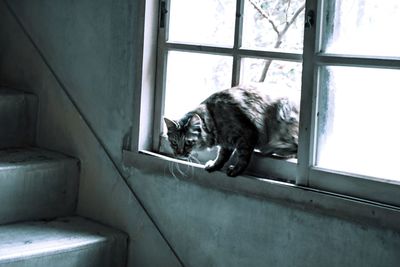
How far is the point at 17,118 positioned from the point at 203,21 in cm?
116

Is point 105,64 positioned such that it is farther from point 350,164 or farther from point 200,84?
point 350,164

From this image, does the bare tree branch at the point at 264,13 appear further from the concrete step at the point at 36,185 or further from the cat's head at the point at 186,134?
the concrete step at the point at 36,185

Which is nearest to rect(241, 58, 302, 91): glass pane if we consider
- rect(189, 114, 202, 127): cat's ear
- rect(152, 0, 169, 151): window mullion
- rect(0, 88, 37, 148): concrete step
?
rect(189, 114, 202, 127): cat's ear

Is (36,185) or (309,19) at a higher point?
(309,19)

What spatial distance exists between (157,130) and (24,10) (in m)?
1.14

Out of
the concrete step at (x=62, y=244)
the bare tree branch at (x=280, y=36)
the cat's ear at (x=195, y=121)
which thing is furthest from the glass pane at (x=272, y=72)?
the concrete step at (x=62, y=244)

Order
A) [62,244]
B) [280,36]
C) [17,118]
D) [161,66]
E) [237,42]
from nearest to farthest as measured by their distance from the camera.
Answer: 1. [280,36]
2. [237,42]
3. [62,244]
4. [161,66]
5. [17,118]

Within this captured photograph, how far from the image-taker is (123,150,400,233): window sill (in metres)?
2.09

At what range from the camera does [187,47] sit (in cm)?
282

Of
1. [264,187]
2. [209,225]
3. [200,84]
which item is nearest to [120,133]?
[200,84]

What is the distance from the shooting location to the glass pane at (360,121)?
2123 millimetres

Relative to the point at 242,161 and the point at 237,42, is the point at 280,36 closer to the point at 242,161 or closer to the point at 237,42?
the point at 237,42

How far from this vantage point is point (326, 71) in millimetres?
2301

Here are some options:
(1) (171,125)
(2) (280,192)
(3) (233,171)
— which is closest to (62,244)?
(1) (171,125)
